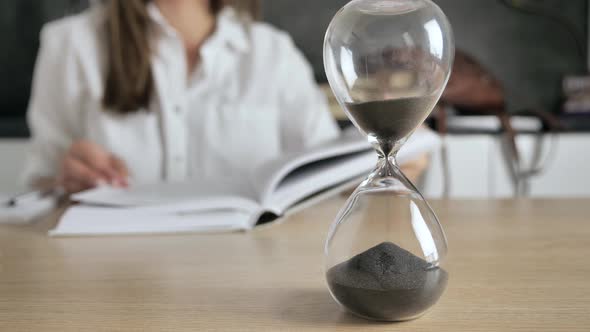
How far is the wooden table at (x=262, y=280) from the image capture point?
0.40 m

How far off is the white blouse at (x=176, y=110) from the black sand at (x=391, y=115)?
104 cm

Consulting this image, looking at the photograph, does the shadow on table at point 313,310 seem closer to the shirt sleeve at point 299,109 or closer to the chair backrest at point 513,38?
the shirt sleeve at point 299,109

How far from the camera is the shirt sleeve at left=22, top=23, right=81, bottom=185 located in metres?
1.40

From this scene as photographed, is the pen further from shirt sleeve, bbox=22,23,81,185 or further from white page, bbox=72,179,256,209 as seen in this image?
shirt sleeve, bbox=22,23,81,185

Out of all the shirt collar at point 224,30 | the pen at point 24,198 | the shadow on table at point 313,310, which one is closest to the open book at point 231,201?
the pen at point 24,198

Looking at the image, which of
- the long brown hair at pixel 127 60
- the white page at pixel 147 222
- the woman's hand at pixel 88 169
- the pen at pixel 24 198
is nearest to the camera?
the white page at pixel 147 222

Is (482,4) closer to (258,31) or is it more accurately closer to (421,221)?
(258,31)

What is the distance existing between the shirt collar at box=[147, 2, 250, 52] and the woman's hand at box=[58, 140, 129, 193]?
1.46 feet

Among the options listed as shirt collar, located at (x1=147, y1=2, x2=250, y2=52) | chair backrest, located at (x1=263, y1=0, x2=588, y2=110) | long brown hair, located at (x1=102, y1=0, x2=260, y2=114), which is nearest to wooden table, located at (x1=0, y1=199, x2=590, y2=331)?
long brown hair, located at (x1=102, y1=0, x2=260, y2=114)

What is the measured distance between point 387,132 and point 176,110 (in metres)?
1.05

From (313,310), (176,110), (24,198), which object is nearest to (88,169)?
(24,198)

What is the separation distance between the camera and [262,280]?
51cm

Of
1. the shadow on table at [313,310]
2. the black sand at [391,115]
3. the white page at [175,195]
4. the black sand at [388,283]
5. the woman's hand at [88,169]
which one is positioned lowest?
the woman's hand at [88,169]

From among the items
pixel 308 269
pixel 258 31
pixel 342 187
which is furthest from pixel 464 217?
pixel 258 31
